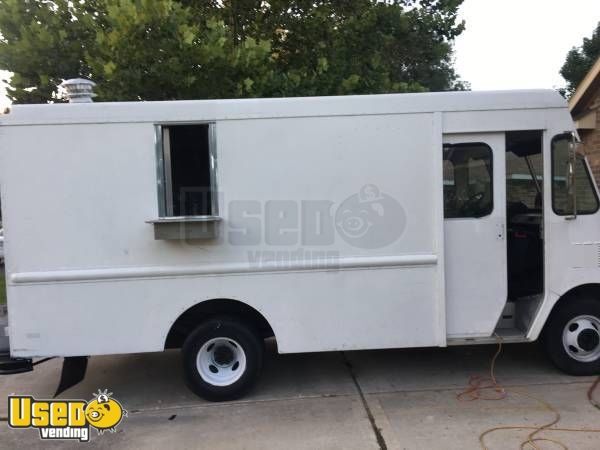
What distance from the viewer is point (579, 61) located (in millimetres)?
21875

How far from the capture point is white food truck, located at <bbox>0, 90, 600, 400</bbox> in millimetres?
4504

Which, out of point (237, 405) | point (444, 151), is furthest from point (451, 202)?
point (237, 405)

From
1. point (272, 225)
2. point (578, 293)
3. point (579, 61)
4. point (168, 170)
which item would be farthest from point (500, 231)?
point (579, 61)

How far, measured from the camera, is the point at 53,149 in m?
4.48

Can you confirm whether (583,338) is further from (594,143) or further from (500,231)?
(594,143)

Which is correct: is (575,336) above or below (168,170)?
below

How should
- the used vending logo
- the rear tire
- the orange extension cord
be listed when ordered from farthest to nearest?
1. the rear tire
2. the used vending logo
3. the orange extension cord

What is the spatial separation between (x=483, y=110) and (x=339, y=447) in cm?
319

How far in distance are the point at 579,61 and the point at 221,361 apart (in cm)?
2266

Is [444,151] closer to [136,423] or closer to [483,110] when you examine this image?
[483,110]

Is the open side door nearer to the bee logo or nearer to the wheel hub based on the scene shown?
the wheel hub

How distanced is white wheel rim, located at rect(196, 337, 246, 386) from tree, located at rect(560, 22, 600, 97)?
2093 centimetres

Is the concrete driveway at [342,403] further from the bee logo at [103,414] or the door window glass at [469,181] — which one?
the door window glass at [469,181]

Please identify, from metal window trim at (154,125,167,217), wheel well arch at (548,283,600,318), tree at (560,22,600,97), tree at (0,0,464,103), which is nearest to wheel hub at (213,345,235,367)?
metal window trim at (154,125,167,217)
